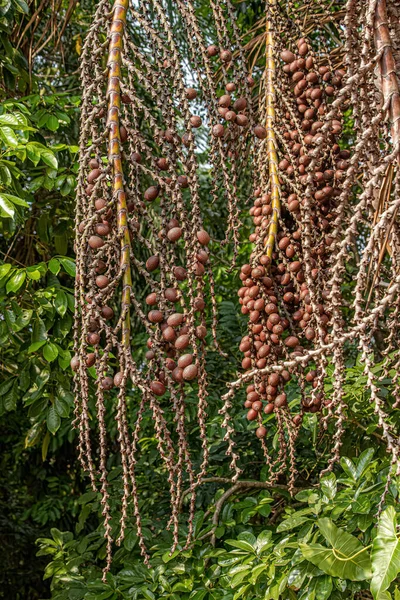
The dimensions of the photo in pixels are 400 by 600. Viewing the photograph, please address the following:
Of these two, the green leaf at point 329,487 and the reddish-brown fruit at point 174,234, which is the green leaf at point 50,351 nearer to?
the green leaf at point 329,487

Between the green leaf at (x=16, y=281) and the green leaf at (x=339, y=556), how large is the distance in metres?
1.25

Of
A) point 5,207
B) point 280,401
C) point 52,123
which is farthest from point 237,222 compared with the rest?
point 52,123

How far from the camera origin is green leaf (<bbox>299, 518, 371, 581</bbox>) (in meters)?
1.27

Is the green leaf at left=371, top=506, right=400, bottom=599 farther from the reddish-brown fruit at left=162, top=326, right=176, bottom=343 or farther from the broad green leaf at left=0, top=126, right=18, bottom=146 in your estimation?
the broad green leaf at left=0, top=126, right=18, bottom=146

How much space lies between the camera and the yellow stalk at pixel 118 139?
0.89 metres

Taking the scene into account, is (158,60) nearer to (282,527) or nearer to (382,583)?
(382,583)

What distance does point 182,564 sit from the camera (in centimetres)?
175

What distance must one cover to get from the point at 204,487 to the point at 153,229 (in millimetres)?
1864

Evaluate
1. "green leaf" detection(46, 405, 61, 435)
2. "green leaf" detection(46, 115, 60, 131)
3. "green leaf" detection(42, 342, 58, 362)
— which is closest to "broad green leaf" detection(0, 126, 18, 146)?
"green leaf" detection(46, 115, 60, 131)

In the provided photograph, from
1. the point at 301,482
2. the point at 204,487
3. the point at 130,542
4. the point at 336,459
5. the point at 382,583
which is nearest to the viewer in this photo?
the point at 336,459

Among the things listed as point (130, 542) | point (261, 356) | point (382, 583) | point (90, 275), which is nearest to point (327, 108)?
point (261, 356)

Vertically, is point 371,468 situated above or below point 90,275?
below

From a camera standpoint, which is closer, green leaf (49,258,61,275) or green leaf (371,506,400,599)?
green leaf (371,506,400,599)

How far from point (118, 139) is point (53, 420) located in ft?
5.07
